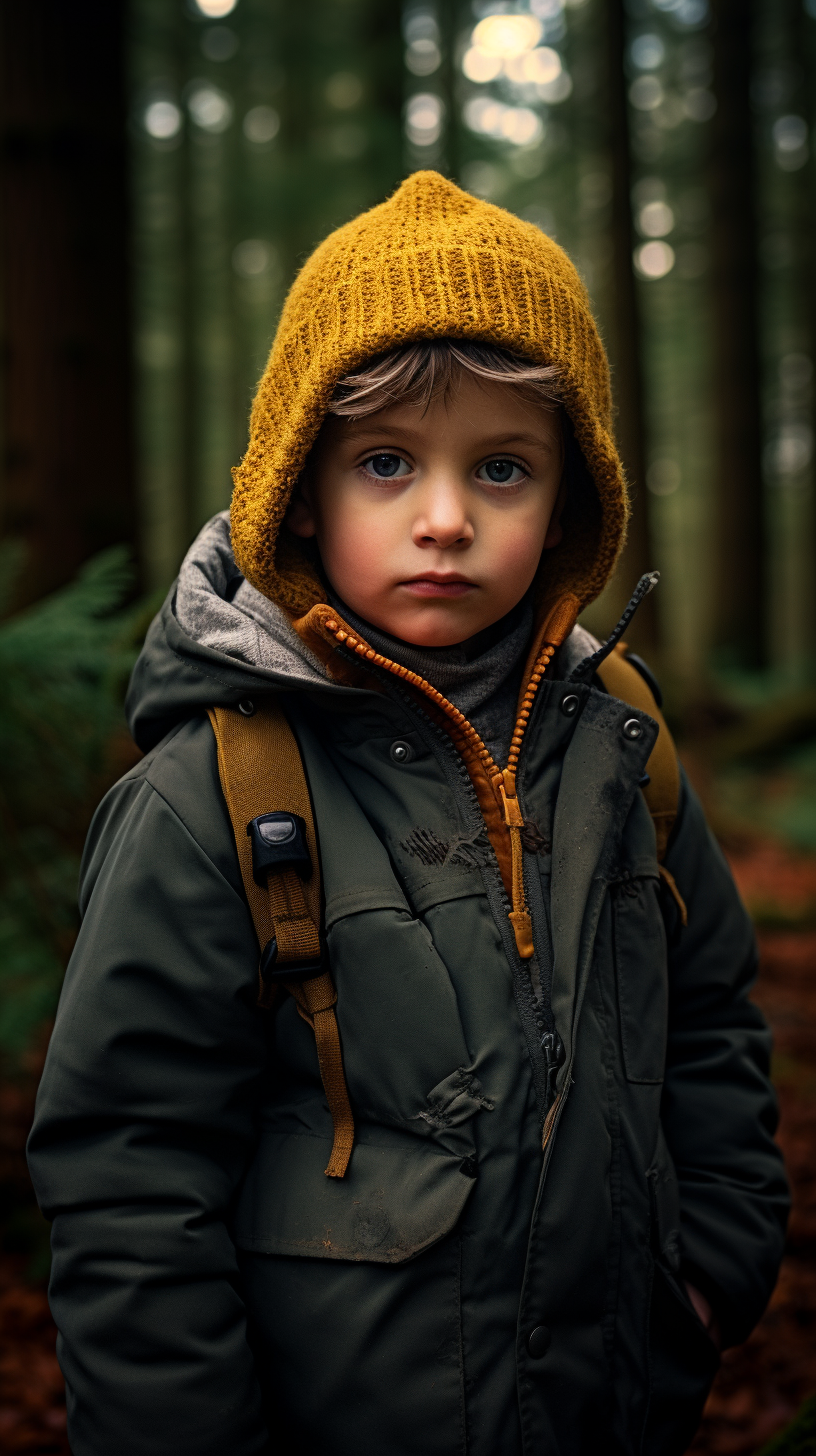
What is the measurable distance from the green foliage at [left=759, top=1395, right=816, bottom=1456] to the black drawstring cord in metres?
1.65

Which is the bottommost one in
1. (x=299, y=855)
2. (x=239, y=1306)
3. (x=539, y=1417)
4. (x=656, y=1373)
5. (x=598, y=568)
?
(x=656, y=1373)

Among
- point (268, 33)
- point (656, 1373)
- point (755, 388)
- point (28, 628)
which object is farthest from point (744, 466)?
point (656, 1373)

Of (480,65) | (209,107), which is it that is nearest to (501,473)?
(480,65)

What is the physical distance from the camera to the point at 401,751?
5.66ft

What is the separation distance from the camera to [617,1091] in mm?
1676

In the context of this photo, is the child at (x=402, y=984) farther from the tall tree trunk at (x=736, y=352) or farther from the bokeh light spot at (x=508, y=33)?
the bokeh light spot at (x=508, y=33)

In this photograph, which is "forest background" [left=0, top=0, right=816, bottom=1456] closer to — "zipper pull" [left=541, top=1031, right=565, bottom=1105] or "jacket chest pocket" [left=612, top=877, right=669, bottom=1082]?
"jacket chest pocket" [left=612, top=877, right=669, bottom=1082]

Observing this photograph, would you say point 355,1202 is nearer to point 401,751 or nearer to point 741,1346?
point 401,751

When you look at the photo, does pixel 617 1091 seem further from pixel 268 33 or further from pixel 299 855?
pixel 268 33

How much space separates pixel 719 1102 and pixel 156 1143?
Result: 43.9 inches

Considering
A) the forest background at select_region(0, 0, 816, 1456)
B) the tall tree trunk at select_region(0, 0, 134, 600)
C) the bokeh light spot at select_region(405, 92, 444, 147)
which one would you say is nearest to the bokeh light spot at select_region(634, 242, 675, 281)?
the forest background at select_region(0, 0, 816, 1456)

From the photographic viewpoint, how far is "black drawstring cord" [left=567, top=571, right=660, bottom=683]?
1.76 meters

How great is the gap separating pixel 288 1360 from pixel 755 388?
1308 centimetres

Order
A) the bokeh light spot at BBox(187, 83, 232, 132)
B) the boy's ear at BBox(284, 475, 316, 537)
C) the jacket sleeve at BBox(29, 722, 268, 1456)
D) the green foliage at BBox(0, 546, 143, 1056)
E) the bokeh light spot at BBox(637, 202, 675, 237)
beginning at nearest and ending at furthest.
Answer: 1. the jacket sleeve at BBox(29, 722, 268, 1456)
2. the boy's ear at BBox(284, 475, 316, 537)
3. the green foliage at BBox(0, 546, 143, 1056)
4. the bokeh light spot at BBox(187, 83, 232, 132)
5. the bokeh light spot at BBox(637, 202, 675, 237)
